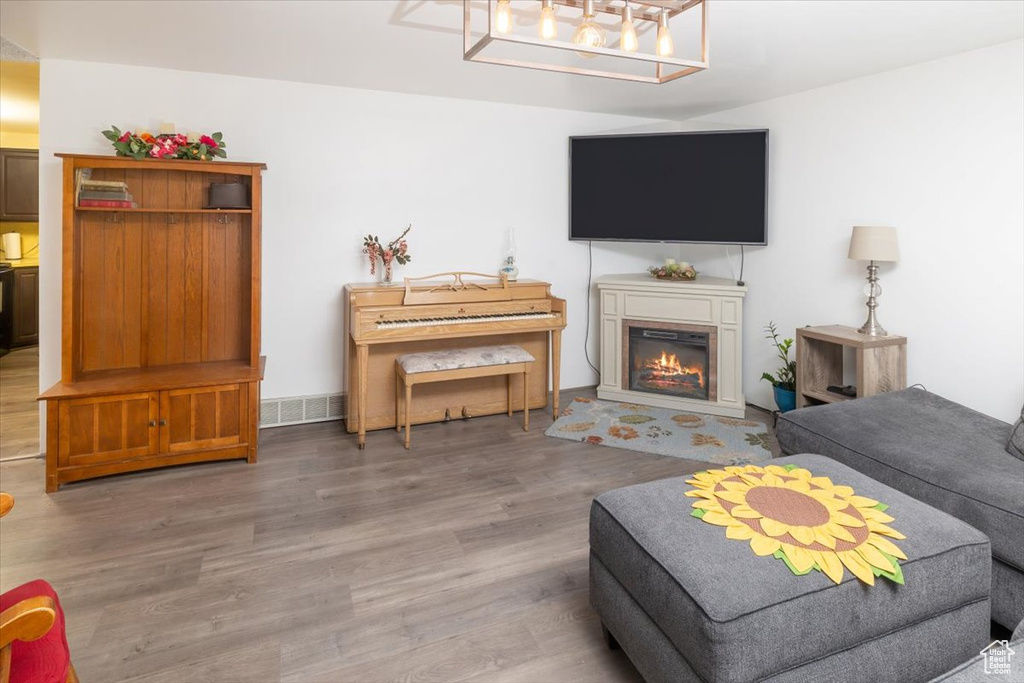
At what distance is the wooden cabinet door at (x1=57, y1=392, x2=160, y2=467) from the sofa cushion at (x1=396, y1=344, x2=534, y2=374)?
1476 mm

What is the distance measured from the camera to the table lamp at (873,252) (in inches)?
136

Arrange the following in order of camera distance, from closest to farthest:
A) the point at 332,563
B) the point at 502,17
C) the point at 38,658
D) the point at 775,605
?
1. the point at 38,658
2. the point at 775,605
3. the point at 502,17
4. the point at 332,563

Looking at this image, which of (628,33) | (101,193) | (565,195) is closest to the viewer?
(628,33)

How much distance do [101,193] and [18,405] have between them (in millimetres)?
2462

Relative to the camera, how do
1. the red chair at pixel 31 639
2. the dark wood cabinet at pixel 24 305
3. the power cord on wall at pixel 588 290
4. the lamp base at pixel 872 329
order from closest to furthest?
the red chair at pixel 31 639
the lamp base at pixel 872 329
the power cord on wall at pixel 588 290
the dark wood cabinet at pixel 24 305

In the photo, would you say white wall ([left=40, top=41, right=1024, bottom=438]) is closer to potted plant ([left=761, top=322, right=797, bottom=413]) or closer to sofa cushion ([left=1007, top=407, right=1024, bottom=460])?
potted plant ([left=761, top=322, right=797, bottom=413])

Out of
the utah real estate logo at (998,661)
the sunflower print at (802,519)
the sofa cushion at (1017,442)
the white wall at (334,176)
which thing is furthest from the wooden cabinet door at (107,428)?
the sofa cushion at (1017,442)

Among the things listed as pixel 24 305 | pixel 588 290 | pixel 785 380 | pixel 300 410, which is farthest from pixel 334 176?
pixel 24 305

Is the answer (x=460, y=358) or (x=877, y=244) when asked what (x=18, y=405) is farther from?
(x=877, y=244)

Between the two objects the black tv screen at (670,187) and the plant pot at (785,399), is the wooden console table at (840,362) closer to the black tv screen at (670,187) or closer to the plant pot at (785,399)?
the plant pot at (785,399)

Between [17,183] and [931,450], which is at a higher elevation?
[17,183]

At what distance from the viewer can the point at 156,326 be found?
3.70m

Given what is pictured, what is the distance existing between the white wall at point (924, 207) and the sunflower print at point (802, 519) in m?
2.07

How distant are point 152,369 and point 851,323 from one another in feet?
15.0
